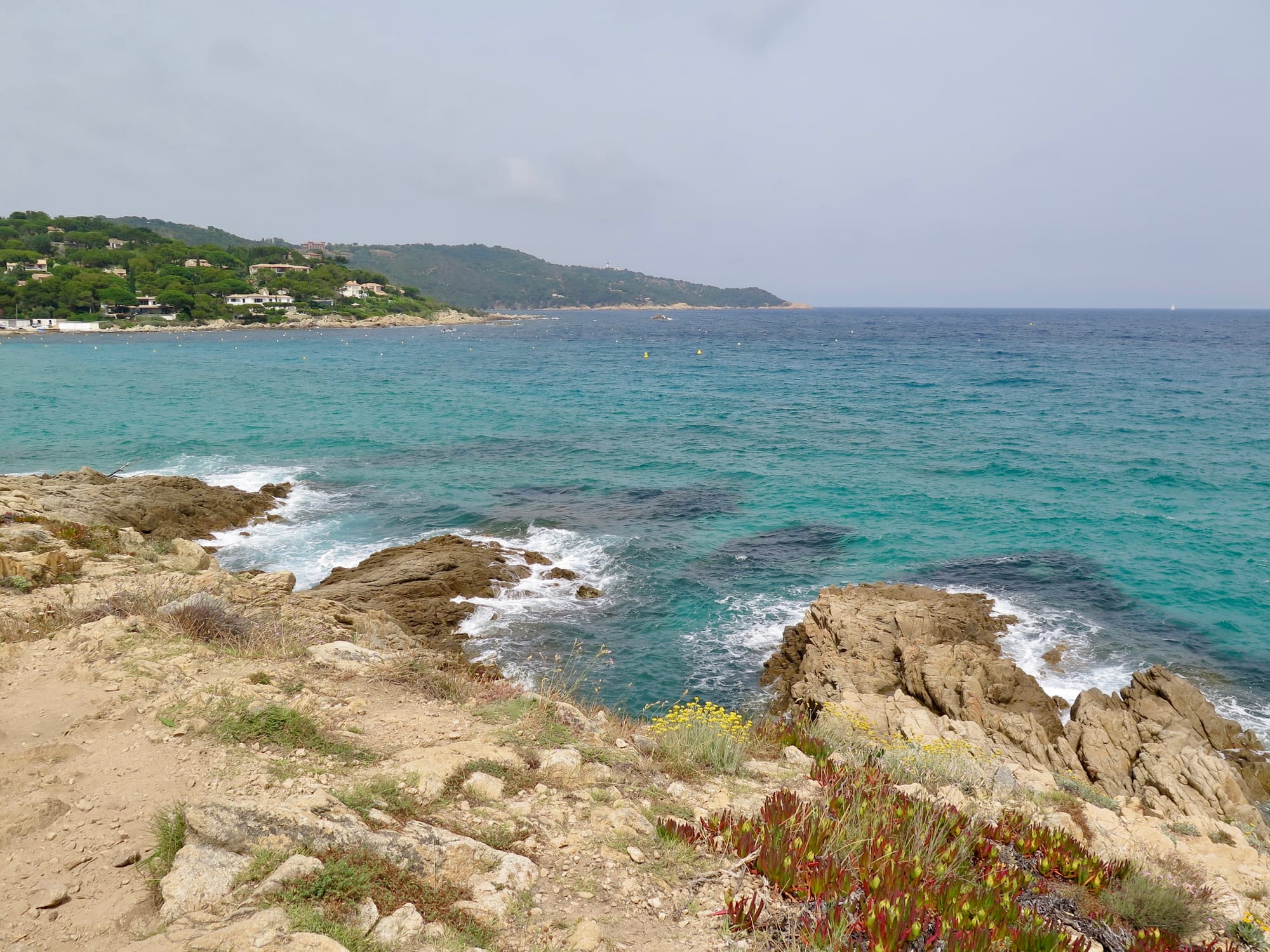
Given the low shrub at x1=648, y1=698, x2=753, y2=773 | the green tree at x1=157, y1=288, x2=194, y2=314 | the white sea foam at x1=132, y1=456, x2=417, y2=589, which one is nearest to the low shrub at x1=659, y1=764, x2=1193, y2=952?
the low shrub at x1=648, y1=698, x2=753, y2=773

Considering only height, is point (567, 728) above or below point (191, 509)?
above

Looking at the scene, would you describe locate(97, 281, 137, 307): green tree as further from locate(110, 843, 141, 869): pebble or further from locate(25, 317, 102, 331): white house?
locate(110, 843, 141, 869): pebble

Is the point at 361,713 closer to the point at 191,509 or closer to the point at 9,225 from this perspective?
the point at 191,509

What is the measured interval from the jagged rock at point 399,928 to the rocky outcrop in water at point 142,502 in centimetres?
1555

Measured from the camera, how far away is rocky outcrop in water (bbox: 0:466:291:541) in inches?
664

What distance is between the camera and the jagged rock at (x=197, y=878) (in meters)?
4.01

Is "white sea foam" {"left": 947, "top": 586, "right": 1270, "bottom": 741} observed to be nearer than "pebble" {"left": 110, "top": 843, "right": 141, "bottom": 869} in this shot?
No

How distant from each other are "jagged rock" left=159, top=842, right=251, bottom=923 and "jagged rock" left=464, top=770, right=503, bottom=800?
1.69m

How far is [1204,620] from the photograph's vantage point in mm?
15734

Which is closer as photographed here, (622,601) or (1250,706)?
(1250,706)

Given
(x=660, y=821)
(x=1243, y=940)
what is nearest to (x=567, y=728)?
(x=660, y=821)

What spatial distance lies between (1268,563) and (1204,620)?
4785 millimetres

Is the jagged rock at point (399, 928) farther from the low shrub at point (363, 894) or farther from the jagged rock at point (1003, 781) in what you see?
the jagged rock at point (1003, 781)

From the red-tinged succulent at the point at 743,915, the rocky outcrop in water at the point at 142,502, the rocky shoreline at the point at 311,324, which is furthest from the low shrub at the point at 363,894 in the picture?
the rocky shoreline at the point at 311,324
